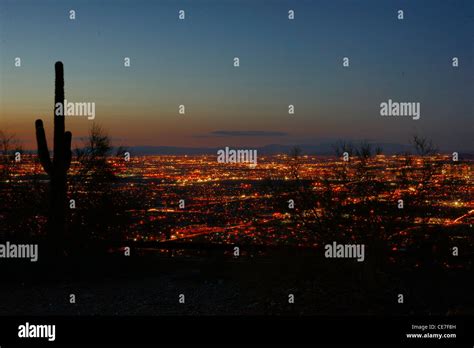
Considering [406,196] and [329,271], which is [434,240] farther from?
[329,271]

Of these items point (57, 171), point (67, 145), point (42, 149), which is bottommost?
point (57, 171)

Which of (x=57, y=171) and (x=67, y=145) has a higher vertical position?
(x=67, y=145)

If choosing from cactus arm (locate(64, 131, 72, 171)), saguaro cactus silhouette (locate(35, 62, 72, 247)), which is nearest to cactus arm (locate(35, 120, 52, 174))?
saguaro cactus silhouette (locate(35, 62, 72, 247))

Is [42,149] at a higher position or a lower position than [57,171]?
higher

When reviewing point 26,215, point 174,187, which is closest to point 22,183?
point 26,215

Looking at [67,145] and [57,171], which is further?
[67,145]

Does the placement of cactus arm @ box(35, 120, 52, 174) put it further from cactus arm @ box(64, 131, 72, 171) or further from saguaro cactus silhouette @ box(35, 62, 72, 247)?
cactus arm @ box(64, 131, 72, 171)

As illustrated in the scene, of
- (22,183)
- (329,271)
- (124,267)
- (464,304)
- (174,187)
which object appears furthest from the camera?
(174,187)

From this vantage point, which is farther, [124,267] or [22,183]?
[22,183]
